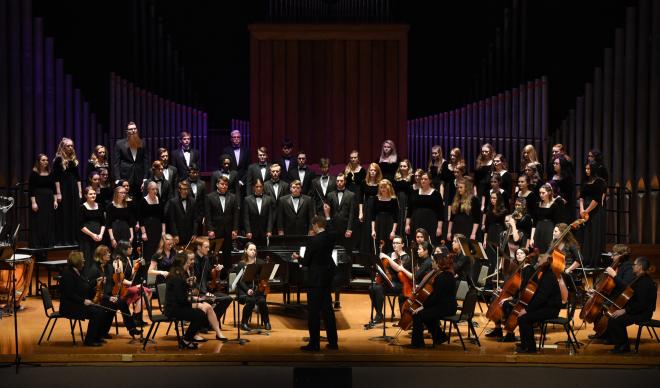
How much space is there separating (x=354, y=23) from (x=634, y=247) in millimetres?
4284

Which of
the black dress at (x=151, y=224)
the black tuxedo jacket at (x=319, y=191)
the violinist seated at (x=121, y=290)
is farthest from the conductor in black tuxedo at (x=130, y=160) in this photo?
the violinist seated at (x=121, y=290)

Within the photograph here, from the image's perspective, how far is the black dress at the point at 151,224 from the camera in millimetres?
11273

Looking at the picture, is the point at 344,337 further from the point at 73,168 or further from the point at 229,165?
the point at 73,168

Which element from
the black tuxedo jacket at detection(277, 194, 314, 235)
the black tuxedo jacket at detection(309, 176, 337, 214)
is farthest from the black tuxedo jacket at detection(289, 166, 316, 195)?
the black tuxedo jacket at detection(277, 194, 314, 235)

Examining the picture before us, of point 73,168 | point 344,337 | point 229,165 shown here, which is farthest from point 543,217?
point 73,168

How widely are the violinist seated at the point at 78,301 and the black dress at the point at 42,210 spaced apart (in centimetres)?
272

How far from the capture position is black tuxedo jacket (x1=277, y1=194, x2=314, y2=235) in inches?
450

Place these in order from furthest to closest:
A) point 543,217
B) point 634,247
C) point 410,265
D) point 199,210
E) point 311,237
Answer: point 634,247 → point 199,210 → point 543,217 → point 410,265 → point 311,237

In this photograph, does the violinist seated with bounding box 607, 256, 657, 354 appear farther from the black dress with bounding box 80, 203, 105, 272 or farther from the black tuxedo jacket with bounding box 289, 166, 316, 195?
the black dress with bounding box 80, 203, 105, 272

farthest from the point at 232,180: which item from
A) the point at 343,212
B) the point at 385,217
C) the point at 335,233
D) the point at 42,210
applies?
the point at 335,233

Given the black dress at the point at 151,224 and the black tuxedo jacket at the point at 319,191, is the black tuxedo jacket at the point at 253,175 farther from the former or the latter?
the black dress at the point at 151,224

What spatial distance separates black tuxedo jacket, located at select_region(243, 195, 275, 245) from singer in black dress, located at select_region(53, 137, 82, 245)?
1.91 meters

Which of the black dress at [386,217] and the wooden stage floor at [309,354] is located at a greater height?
the black dress at [386,217]

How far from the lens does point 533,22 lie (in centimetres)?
1336
